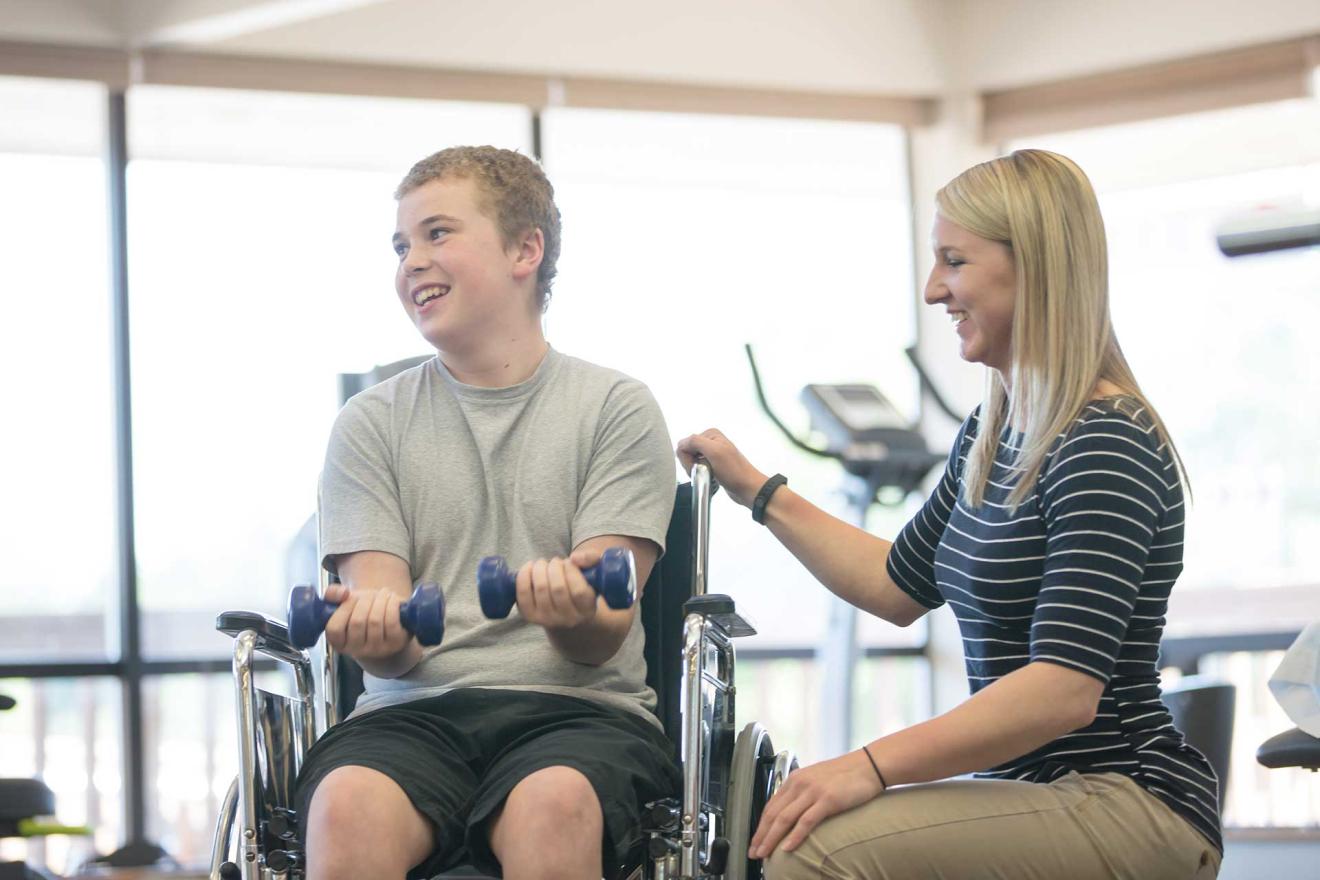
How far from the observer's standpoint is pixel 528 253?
1.92m

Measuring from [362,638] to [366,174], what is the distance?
3.19 m

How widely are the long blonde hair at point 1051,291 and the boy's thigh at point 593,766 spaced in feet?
1.54

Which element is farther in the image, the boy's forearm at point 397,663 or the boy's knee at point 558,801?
the boy's forearm at point 397,663

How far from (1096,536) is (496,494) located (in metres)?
0.72

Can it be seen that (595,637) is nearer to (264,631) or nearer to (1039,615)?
(264,631)

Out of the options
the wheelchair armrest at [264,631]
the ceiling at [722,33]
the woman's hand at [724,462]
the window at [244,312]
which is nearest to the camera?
the wheelchair armrest at [264,631]

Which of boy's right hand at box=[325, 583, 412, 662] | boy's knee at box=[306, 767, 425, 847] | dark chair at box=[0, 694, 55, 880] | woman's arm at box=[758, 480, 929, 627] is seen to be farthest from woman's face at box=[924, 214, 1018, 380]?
dark chair at box=[0, 694, 55, 880]

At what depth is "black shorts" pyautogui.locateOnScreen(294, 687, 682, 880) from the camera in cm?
154

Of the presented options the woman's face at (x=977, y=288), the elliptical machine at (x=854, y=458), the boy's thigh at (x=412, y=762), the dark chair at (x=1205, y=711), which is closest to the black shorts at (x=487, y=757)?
the boy's thigh at (x=412, y=762)

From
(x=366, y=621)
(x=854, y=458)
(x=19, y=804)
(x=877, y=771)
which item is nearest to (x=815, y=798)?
(x=877, y=771)

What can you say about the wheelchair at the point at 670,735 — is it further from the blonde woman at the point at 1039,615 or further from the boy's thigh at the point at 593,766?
the blonde woman at the point at 1039,615

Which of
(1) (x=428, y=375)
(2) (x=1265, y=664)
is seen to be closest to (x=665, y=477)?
(1) (x=428, y=375)

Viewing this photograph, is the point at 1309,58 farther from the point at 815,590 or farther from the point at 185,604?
the point at 185,604

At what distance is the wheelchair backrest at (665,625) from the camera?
1.98 metres
